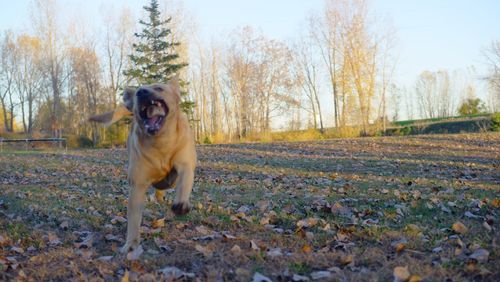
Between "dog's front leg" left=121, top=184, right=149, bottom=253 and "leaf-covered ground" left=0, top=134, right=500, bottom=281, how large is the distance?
129 millimetres

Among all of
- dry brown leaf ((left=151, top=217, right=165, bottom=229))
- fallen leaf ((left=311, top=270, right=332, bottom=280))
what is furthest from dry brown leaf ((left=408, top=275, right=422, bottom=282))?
dry brown leaf ((left=151, top=217, right=165, bottom=229))

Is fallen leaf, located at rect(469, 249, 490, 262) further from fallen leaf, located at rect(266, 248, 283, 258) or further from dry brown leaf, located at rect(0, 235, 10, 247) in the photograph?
dry brown leaf, located at rect(0, 235, 10, 247)

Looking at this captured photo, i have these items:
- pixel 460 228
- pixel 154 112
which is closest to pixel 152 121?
pixel 154 112

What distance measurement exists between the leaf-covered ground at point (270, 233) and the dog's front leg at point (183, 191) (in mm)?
396

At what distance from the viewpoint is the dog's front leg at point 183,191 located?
436cm

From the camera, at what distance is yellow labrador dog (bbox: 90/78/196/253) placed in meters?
4.54

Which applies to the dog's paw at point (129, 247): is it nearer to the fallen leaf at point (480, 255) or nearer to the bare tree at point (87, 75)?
the fallen leaf at point (480, 255)

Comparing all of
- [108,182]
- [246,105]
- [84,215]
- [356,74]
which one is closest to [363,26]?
[356,74]

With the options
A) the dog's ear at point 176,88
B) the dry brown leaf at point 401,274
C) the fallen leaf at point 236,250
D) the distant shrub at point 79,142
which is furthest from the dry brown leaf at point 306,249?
the distant shrub at point 79,142

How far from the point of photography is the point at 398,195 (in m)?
7.39

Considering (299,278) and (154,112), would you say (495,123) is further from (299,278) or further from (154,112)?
(299,278)

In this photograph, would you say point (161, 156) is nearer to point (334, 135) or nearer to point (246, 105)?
point (334, 135)

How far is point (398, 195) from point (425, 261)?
3.92 metres

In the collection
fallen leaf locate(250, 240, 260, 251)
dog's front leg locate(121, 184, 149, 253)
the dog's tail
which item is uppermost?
the dog's tail
